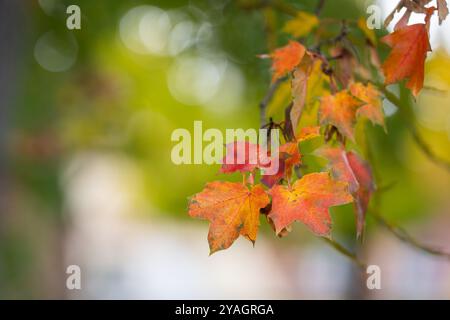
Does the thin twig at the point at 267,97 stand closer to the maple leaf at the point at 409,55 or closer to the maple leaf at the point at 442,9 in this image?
the maple leaf at the point at 409,55

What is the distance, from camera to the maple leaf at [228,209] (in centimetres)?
116

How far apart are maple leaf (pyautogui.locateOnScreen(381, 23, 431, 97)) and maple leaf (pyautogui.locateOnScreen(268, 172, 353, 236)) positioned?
26 cm

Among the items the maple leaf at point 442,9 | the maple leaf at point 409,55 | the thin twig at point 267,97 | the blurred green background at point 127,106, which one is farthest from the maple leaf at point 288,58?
the blurred green background at point 127,106

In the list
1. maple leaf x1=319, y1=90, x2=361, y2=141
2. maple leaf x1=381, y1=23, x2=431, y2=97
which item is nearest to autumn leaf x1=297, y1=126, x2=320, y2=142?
maple leaf x1=319, y1=90, x2=361, y2=141

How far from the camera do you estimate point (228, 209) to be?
1181 mm

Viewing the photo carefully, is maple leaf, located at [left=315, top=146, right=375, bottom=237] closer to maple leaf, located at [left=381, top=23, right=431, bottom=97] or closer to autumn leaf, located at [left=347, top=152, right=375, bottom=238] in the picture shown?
autumn leaf, located at [left=347, top=152, right=375, bottom=238]

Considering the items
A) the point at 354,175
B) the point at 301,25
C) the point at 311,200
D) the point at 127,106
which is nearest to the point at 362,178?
the point at 354,175

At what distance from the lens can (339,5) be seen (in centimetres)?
372

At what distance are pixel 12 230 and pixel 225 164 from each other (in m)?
3.99

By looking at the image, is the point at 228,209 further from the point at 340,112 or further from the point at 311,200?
the point at 340,112

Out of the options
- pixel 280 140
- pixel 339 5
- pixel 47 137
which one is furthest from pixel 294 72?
pixel 47 137

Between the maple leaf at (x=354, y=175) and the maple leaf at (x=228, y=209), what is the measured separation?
15cm

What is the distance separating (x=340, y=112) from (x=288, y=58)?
173mm
